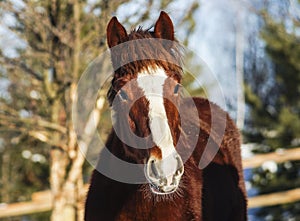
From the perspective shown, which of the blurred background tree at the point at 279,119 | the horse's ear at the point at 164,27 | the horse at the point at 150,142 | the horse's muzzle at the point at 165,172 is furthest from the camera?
the blurred background tree at the point at 279,119

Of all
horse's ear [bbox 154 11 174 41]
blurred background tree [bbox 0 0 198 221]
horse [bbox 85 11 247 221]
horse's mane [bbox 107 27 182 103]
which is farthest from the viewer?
blurred background tree [bbox 0 0 198 221]

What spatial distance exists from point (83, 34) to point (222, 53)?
12638 millimetres

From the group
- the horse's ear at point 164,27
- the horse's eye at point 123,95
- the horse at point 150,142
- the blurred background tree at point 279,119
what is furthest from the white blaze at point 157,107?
the blurred background tree at point 279,119

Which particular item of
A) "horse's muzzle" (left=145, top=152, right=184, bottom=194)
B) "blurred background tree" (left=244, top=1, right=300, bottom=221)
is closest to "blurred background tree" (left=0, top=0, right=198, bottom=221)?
"horse's muzzle" (left=145, top=152, right=184, bottom=194)

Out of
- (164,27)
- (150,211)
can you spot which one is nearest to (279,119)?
(164,27)

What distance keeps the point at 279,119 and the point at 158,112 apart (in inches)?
426

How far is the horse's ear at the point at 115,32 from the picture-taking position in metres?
3.80

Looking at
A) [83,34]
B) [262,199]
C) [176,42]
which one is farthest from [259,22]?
[176,42]

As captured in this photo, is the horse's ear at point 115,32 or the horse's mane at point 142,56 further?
the horse's ear at point 115,32

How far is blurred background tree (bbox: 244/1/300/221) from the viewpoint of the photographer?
1293 cm

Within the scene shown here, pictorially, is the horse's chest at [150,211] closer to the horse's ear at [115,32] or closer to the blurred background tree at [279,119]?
Answer: the horse's ear at [115,32]

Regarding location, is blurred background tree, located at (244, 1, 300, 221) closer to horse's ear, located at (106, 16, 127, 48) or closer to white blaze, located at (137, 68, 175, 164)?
horse's ear, located at (106, 16, 127, 48)

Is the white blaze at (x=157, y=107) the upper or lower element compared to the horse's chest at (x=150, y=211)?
upper

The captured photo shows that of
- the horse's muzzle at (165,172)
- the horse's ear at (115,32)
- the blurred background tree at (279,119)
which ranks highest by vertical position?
the blurred background tree at (279,119)
